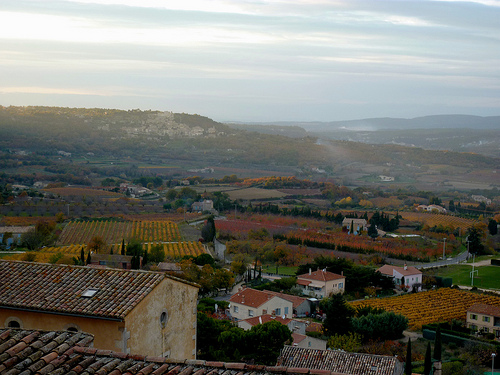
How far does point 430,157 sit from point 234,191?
252ft

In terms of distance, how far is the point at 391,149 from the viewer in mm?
155750

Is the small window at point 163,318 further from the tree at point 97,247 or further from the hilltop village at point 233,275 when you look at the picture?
the tree at point 97,247

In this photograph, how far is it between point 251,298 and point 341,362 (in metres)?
11.0

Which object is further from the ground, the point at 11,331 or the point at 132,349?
the point at 11,331

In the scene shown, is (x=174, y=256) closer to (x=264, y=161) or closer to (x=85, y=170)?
(x=85, y=170)

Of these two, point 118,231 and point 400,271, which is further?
point 118,231

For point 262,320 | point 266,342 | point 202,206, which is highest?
point 266,342

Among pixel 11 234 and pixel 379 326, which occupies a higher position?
pixel 379 326

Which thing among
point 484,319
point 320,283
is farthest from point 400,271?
point 484,319

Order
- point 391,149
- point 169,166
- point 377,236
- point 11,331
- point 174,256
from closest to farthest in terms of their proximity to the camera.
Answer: point 11,331, point 174,256, point 377,236, point 169,166, point 391,149

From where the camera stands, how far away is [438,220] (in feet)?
200

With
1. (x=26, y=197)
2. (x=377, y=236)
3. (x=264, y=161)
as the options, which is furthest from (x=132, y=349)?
(x=264, y=161)

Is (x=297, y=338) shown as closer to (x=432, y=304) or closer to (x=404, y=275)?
(x=432, y=304)

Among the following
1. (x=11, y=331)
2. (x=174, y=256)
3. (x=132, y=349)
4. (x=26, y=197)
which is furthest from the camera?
(x=26, y=197)
